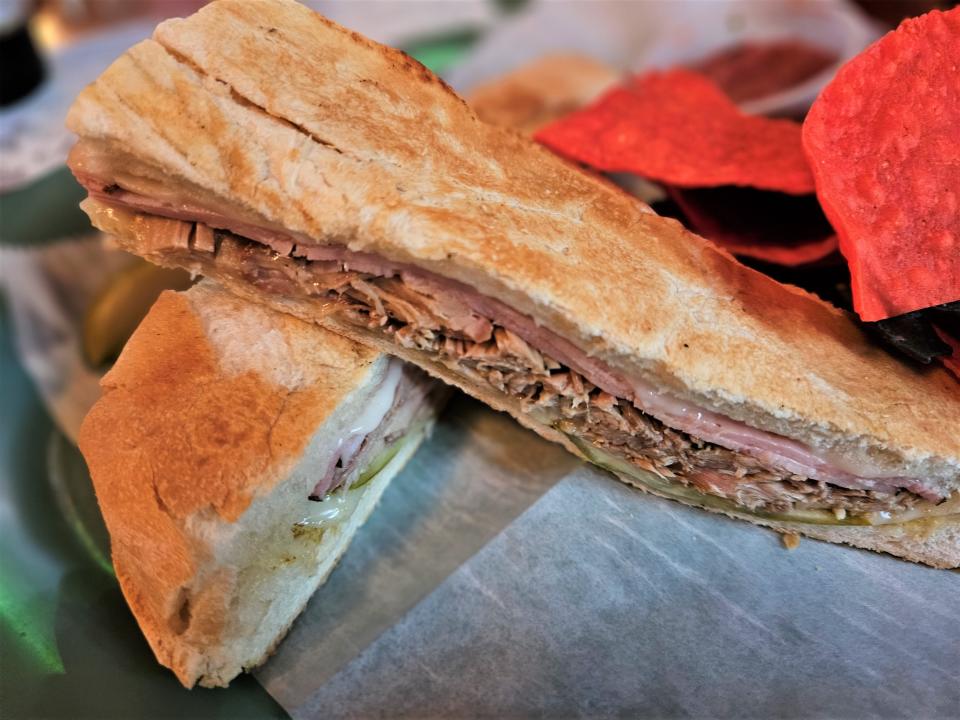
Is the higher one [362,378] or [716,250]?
[716,250]

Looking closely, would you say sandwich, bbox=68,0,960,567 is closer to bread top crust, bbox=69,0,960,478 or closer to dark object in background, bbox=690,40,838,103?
bread top crust, bbox=69,0,960,478

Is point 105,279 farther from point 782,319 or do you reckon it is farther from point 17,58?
point 782,319

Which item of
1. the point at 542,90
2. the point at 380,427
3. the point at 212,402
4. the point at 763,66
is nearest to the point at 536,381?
the point at 380,427

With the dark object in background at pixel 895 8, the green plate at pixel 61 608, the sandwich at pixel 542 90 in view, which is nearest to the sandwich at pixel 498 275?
the green plate at pixel 61 608

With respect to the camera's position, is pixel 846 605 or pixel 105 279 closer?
pixel 846 605

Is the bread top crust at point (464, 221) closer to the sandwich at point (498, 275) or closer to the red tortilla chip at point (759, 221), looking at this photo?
the sandwich at point (498, 275)

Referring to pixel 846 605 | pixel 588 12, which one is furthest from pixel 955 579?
pixel 588 12
